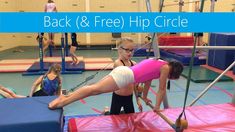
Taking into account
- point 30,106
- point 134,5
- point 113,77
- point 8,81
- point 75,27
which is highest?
point 134,5

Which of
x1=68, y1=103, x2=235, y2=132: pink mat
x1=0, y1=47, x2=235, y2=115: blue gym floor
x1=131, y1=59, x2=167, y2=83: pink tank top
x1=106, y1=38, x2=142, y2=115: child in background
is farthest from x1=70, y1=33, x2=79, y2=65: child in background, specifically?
x1=131, y1=59, x2=167, y2=83: pink tank top

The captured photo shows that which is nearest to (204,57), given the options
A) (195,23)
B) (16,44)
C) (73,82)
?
(73,82)

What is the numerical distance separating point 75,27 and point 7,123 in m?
0.86

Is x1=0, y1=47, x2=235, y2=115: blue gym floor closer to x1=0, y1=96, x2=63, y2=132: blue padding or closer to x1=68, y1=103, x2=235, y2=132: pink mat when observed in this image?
x1=68, y1=103, x2=235, y2=132: pink mat

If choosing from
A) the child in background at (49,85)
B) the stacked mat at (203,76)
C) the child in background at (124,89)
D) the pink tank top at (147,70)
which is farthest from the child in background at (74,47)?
the pink tank top at (147,70)

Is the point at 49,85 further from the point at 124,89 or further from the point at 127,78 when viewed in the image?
the point at 127,78

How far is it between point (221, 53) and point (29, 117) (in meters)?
5.51

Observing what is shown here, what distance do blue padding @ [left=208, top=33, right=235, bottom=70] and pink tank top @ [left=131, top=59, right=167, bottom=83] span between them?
14.4 feet

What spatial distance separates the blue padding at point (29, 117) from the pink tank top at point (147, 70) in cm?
74

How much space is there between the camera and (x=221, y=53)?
6.68 m

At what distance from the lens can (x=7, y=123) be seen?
2.04 meters

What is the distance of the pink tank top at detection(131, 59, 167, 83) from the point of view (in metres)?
2.56

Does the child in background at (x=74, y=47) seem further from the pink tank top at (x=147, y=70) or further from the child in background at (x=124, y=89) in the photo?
the pink tank top at (x=147, y=70)

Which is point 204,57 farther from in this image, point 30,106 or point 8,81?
point 30,106
